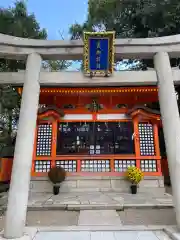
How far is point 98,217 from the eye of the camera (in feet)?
15.8

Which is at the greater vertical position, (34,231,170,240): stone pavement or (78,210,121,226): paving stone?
(78,210,121,226): paving stone

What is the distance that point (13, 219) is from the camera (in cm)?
337

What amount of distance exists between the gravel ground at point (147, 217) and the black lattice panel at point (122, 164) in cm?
270

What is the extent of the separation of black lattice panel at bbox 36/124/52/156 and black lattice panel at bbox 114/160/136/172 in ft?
8.93

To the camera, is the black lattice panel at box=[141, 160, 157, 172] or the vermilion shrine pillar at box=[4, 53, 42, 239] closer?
the vermilion shrine pillar at box=[4, 53, 42, 239]

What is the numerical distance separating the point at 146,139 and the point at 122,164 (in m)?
1.42

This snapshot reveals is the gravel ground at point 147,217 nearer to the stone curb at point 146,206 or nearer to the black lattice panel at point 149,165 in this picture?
the stone curb at point 146,206

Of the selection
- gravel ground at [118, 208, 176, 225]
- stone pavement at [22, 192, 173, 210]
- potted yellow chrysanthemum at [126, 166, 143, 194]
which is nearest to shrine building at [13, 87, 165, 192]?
potted yellow chrysanthemum at [126, 166, 143, 194]

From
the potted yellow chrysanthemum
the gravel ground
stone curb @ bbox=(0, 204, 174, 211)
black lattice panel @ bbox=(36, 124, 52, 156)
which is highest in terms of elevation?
black lattice panel @ bbox=(36, 124, 52, 156)

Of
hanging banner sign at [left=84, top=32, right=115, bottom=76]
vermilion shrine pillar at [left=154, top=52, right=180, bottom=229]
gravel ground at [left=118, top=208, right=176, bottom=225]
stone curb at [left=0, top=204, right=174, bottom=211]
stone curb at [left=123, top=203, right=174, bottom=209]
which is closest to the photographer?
vermilion shrine pillar at [left=154, top=52, right=180, bottom=229]

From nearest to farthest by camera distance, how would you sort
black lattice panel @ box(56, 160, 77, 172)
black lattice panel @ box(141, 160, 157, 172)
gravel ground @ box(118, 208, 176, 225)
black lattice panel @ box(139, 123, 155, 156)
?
gravel ground @ box(118, 208, 176, 225)
black lattice panel @ box(141, 160, 157, 172)
black lattice panel @ box(56, 160, 77, 172)
black lattice panel @ box(139, 123, 155, 156)

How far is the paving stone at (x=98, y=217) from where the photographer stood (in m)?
4.42

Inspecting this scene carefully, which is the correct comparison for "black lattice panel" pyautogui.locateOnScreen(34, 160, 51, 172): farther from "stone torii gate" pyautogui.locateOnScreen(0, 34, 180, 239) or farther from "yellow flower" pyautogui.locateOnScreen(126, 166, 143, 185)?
"stone torii gate" pyautogui.locateOnScreen(0, 34, 180, 239)

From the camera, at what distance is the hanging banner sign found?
437 centimetres
